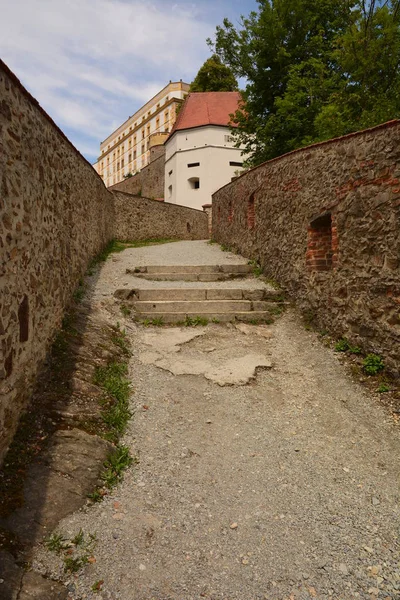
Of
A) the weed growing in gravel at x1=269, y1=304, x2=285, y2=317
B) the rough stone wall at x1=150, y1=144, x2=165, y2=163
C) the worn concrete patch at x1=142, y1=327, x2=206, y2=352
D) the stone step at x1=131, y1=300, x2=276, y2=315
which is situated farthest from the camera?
the rough stone wall at x1=150, y1=144, x2=165, y2=163

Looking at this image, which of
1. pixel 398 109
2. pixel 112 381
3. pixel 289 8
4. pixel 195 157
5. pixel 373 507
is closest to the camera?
pixel 373 507

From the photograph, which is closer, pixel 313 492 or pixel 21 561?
pixel 21 561

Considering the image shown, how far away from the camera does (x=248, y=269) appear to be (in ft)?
29.8

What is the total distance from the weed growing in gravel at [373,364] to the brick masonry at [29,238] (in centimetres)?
376

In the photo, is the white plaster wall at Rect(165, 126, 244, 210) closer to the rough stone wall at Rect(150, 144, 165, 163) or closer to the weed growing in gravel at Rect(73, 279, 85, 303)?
the rough stone wall at Rect(150, 144, 165, 163)

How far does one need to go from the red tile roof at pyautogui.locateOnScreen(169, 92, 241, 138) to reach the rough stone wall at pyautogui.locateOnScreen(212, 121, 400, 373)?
2410cm

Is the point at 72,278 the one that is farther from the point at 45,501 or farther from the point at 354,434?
the point at 354,434

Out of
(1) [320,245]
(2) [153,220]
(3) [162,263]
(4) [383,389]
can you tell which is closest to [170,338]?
(1) [320,245]

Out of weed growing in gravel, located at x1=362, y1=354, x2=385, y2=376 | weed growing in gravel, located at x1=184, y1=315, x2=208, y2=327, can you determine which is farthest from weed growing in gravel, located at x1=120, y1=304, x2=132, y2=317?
weed growing in gravel, located at x1=362, y1=354, x2=385, y2=376

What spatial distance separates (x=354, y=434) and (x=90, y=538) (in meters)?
2.60

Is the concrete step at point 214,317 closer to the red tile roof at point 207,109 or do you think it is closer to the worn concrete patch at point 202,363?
the worn concrete patch at point 202,363

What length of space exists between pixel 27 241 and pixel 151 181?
34.9 m

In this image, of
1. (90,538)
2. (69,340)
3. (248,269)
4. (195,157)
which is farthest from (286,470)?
(195,157)

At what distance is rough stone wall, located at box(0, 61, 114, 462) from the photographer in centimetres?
287
